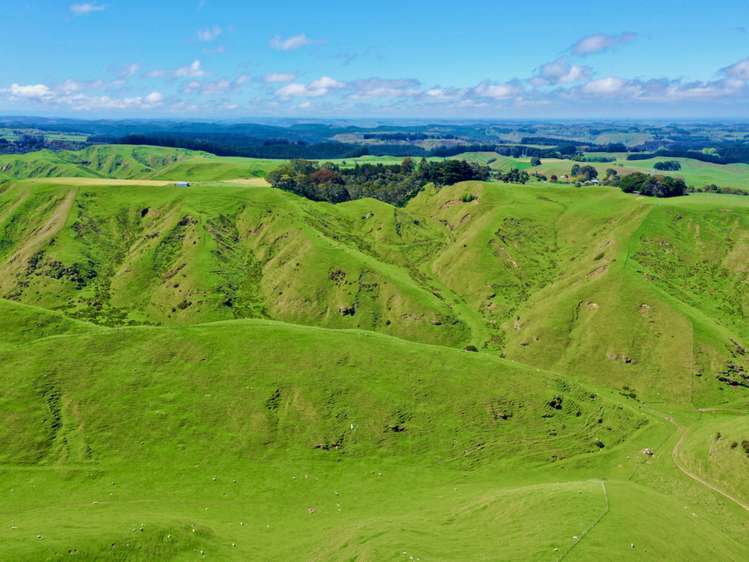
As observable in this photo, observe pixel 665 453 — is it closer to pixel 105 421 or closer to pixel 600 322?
pixel 600 322

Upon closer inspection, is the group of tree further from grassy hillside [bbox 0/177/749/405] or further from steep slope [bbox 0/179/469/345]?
steep slope [bbox 0/179/469/345]

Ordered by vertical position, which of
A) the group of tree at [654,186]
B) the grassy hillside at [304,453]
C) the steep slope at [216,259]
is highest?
the group of tree at [654,186]

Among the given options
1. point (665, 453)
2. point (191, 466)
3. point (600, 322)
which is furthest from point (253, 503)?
point (600, 322)

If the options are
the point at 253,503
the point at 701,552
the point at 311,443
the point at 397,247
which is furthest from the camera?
the point at 397,247

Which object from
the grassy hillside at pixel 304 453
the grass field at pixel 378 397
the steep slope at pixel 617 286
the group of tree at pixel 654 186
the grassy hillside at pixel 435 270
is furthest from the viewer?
the group of tree at pixel 654 186

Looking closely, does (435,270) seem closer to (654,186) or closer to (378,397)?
(378,397)

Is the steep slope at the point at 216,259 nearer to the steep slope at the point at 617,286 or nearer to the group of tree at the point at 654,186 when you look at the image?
the steep slope at the point at 617,286

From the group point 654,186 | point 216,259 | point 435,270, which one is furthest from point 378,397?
point 654,186

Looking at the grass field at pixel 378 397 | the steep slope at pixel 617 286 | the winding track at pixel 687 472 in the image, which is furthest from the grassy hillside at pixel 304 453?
the steep slope at pixel 617 286
